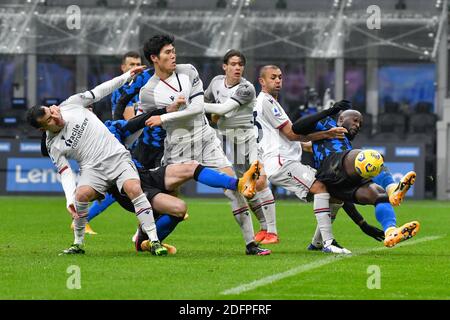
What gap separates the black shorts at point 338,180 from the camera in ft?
37.1

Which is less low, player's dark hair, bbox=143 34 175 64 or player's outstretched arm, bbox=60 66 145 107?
player's dark hair, bbox=143 34 175 64

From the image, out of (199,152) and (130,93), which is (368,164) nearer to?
(199,152)

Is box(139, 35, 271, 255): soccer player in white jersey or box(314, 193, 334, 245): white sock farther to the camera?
box(314, 193, 334, 245): white sock

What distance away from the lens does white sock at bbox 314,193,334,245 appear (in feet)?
37.6

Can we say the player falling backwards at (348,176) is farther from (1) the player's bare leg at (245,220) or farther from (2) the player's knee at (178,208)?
(2) the player's knee at (178,208)

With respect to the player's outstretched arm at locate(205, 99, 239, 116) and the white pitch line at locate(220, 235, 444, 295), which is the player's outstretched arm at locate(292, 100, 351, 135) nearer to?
the player's outstretched arm at locate(205, 99, 239, 116)

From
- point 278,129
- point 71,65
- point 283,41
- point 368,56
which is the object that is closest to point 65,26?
point 71,65

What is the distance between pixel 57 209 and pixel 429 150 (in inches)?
390

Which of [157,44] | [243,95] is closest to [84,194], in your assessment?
[157,44]

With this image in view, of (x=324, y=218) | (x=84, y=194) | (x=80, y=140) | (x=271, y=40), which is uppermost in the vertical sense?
(x=271, y=40)

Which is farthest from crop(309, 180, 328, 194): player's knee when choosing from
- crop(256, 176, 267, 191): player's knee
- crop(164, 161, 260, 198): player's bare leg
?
crop(256, 176, 267, 191): player's knee

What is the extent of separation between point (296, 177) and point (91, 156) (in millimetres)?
2413

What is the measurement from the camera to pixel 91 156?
11.1 m

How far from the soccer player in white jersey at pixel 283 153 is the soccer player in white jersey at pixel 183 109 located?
720 millimetres
